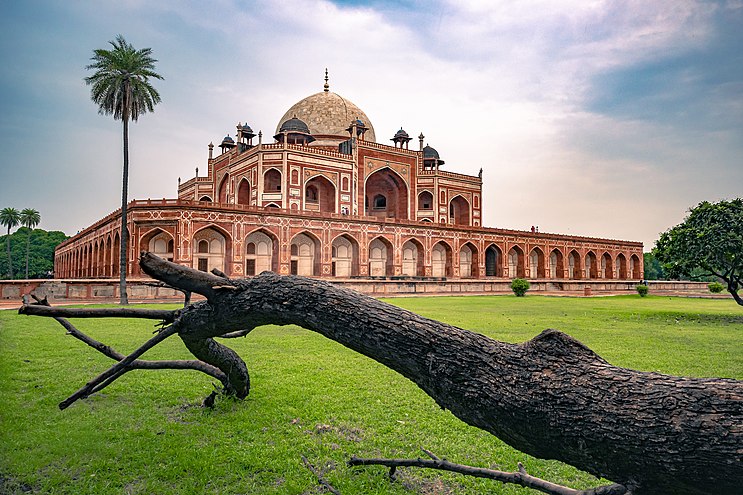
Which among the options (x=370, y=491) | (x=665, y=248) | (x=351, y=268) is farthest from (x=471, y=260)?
(x=370, y=491)

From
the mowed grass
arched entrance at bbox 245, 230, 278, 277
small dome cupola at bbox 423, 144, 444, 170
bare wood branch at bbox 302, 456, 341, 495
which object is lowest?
the mowed grass

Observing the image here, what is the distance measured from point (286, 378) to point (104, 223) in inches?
1169

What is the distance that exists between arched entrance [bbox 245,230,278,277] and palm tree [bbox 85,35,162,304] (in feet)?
28.3

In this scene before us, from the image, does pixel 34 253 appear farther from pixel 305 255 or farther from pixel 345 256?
pixel 345 256

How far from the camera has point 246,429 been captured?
4148 millimetres

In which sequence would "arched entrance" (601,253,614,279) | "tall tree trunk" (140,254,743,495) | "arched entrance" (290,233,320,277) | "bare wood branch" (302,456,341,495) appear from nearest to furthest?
"tall tree trunk" (140,254,743,495), "bare wood branch" (302,456,341,495), "arched entrance" (290,233,320,277), "arched entrance" (601,253,614,279)

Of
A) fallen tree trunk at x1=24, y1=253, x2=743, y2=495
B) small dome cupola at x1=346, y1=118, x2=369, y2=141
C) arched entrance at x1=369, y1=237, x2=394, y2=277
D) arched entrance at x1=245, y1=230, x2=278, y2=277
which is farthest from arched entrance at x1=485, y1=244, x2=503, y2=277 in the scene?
fallen tree trunk at x1=24, y1=253, x2=743, y2=495

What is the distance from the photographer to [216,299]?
3.29 m

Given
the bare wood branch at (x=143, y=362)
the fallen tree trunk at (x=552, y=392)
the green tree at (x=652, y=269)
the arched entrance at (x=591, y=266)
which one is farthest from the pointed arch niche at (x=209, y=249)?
the green tree at (x=652, y=269)

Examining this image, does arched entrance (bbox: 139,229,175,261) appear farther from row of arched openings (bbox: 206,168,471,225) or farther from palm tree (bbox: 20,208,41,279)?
palm tree (bbox: 20,208,41,279)

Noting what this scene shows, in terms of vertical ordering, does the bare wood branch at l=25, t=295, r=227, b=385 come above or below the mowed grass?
above

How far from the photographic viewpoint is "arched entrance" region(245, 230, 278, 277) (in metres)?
29.0

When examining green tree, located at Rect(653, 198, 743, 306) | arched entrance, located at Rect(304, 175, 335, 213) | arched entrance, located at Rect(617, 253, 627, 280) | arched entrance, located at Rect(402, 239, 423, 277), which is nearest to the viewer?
green tree, located at Rect(653, 198, 743, 306)

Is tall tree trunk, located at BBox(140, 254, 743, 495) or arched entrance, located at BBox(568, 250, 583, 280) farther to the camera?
arched entrance, located at BBox(568, 250, 583, 280)
